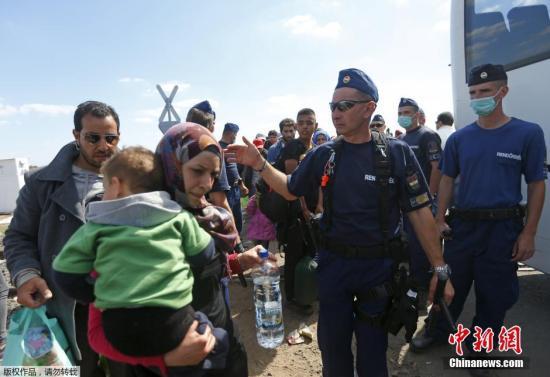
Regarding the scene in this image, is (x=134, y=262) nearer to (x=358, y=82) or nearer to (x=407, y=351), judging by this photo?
(x=358, y=82)

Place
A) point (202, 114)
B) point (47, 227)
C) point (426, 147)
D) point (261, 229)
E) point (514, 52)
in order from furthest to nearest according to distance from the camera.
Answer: point (261, 229) → point (426, 147) → point (202, 114) → point (514, 52) → point (47, 227)

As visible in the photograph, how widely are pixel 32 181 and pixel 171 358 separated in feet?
4.60

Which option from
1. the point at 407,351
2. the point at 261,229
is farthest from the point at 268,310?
the point at 407,351

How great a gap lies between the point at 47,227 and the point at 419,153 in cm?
379

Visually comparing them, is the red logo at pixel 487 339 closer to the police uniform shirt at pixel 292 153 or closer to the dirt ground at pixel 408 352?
the dirt ground at pixel 408 352

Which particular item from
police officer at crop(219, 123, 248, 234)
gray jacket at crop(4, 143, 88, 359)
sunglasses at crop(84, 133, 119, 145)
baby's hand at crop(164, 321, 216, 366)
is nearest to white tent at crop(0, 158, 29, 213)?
police officer at crop(219, 123, 248, 234)

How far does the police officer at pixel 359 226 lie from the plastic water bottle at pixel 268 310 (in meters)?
0.90

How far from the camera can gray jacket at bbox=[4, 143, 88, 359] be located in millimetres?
1832

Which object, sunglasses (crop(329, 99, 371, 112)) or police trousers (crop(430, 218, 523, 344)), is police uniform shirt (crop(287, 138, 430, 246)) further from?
police trousers (crop(430, 218, 523, 344))

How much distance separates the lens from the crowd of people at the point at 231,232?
110 centimetres

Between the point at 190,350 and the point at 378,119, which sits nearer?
the point at 190,350

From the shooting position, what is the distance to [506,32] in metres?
3.30

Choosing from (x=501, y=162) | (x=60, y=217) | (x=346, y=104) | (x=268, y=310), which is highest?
(x=346, y=104)

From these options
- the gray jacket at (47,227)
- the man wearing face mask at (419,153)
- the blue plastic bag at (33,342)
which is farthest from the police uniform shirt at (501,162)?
the blue plastic bag at (33,342)
